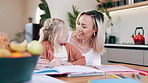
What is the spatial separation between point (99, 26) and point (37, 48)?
1396mm

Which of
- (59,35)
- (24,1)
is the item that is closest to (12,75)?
(59,35)

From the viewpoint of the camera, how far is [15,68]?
545 millimetres

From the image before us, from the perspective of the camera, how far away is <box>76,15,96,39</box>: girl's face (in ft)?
6.33

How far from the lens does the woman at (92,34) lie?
1.87m

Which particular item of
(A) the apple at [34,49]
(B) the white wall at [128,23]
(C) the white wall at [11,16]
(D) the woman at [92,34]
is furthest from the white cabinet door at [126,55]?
(C) the white wall at [11,16]

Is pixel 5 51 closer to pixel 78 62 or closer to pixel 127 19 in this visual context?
pixel 78 62

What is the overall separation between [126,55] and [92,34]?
4.72ft

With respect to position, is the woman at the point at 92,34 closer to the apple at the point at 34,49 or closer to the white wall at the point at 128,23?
the apple at the point at 34,49

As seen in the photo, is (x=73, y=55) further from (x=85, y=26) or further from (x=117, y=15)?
(x=117, y=15)

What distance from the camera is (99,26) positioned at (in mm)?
1912

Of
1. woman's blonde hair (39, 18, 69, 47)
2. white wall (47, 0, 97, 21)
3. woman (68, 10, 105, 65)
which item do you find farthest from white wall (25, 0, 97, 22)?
woman's blonde hair (39, 18, 69, 47)

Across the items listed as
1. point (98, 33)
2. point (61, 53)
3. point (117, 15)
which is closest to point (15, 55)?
point (61, 53)

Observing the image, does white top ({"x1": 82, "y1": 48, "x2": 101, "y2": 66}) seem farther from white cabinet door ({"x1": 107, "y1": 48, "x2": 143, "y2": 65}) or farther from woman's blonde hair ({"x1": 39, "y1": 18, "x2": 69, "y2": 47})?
white cabinet door ({"x1": 107, "y1": 48, "x2": 143, "y2": 65})

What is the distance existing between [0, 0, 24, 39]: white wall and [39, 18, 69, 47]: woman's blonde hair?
258 inches
